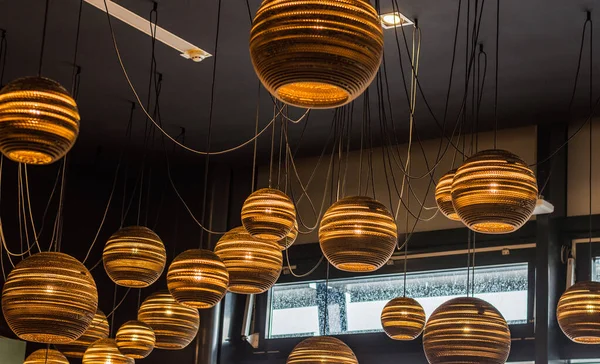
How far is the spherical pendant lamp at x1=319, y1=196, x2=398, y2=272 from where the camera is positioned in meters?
3.80

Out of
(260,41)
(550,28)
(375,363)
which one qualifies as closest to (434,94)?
(550,28)

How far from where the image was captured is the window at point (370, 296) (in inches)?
280

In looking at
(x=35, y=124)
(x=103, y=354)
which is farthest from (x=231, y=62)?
(x=35, y=124)

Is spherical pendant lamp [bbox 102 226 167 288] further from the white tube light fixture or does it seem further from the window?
the window

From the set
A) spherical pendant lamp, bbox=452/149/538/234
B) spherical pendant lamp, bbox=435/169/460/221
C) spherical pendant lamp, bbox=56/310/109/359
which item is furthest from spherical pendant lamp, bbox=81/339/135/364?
spherical pendant lamp, bbox=452/149/538/234

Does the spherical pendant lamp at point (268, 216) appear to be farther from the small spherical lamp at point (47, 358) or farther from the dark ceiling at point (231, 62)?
the small spherical lamp at point (47, 358)

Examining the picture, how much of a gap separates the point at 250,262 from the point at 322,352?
1.69 ft

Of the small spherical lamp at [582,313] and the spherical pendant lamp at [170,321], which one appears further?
the spherical pendant lamp at [170,321]

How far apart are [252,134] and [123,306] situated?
1898 millimetres

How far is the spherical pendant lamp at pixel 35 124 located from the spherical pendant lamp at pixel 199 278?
135cm

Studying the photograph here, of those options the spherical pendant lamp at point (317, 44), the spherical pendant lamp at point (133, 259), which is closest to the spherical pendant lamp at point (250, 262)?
the spherical pendant lamp at point (133, 259)

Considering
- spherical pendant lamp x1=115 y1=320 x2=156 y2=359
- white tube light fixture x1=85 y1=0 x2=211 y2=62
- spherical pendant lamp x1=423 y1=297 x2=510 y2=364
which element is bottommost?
spherical pendant lamp x1=423 y1=297 x2=510 y2=364

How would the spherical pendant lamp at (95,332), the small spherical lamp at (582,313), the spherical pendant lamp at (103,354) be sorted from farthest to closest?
1. the spherical pendant lamp at (103,354)
2. the spherical pendant lamp at (95,332)
3. the small spherical lamp at (582,313)

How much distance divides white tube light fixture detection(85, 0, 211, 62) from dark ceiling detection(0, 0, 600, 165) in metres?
0.05
